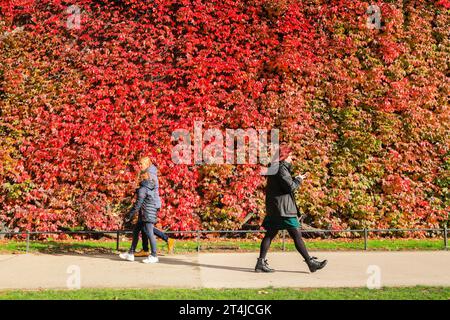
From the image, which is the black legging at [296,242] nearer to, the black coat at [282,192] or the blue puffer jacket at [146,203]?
the black coat at [282,192]

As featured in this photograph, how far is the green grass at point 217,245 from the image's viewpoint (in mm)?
7836

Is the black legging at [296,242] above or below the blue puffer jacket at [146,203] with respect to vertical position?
below

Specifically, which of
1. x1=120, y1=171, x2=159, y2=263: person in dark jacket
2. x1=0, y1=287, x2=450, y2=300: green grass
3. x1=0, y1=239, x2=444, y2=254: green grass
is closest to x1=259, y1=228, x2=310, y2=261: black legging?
x1=0, y1=287, x2=450, y2=300: green grass

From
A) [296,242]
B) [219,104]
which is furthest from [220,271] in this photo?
[219,104]

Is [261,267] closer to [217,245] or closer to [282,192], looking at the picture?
[282,192]

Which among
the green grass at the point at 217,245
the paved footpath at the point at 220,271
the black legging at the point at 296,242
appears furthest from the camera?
the green grass at the point at 217,245

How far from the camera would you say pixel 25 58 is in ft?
31.9

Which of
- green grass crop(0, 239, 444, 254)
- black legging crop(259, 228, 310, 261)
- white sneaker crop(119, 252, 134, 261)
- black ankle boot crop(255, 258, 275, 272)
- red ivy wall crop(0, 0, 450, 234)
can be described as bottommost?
green grass crop(0, 239, 444, 254)

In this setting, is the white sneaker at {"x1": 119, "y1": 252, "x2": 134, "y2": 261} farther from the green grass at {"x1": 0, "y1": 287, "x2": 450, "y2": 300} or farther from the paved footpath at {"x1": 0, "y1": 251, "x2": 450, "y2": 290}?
the green grass at {"x1": 0, "y1": 287, "x2": 450, "y2": 300}

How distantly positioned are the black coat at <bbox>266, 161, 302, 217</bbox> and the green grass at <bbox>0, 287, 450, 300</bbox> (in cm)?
126

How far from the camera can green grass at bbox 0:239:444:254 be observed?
7836 millimetres

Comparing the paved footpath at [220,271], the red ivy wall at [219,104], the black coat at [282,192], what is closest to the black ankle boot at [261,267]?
the paved footpath at [220,271]

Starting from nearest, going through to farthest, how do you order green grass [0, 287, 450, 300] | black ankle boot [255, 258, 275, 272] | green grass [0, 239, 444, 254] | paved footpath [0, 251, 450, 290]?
green grass [0, 287, 450, 300] → paved footpath [0, 251, 450, 290] → black ankle boot [255, 258, 275, 272] → green grass [0, 239, 444, 254]

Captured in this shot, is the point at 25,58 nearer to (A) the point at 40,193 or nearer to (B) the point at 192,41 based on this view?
(A) the point at 40,193
